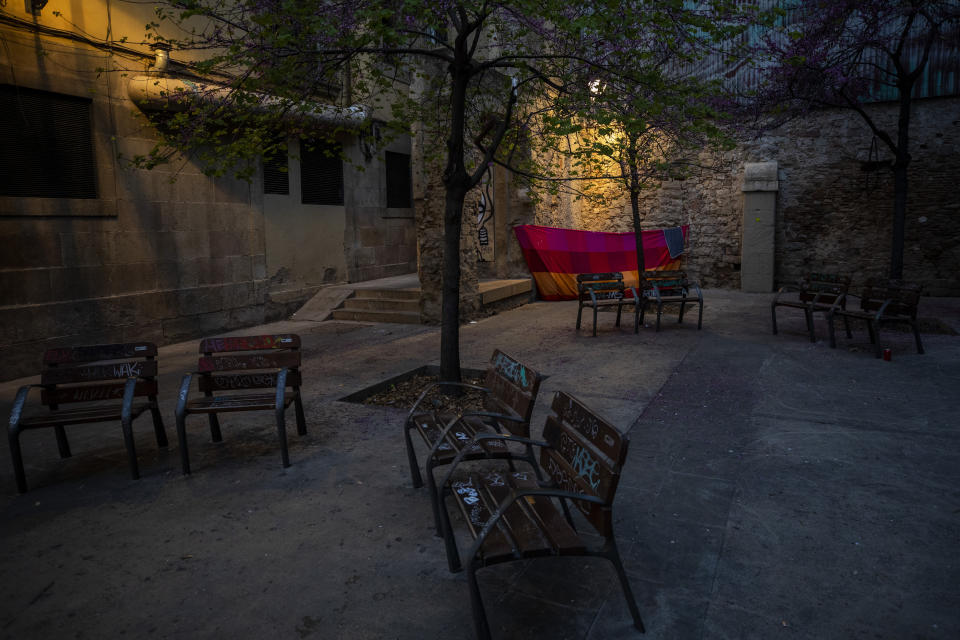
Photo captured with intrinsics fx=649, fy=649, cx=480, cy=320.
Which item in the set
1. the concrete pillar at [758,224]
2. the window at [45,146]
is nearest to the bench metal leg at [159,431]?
the window at [45,146]

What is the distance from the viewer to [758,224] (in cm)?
1449

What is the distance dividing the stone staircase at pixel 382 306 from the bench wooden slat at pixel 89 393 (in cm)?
650

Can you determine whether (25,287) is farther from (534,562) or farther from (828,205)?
(828,205)

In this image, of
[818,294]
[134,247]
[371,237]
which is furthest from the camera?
[371,237]

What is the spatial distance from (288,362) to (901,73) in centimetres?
980

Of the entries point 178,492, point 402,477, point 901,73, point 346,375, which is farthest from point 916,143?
point 178,492

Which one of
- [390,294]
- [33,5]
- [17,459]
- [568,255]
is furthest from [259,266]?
[17,459]

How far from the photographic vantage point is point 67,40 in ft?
26.7

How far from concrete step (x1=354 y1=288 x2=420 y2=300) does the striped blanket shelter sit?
10.6ft

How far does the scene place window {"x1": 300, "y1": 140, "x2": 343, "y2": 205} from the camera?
12305 millimetres

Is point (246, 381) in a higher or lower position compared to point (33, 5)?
lower

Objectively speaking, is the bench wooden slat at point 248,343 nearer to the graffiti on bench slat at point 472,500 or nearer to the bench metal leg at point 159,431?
the bench metal leg at point 159,431

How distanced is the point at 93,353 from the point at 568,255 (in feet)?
34.7

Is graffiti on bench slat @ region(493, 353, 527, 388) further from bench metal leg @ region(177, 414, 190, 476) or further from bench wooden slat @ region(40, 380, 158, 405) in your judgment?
bench wooden slat @ region(40, 380, 158, 405)
